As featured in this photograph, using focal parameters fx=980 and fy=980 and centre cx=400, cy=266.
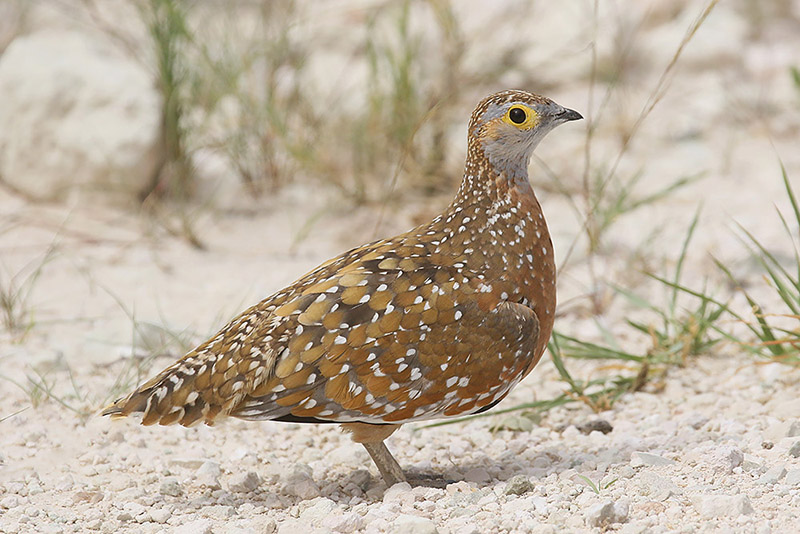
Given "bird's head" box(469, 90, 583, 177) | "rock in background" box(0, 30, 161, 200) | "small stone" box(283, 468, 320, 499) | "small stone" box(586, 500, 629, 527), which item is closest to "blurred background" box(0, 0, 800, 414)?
"rock in background" box(0, 30, 161, 200)

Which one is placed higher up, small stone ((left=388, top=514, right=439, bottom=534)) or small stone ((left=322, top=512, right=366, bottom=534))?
small stone ((left=322, top=512, right=366, bottom=534))

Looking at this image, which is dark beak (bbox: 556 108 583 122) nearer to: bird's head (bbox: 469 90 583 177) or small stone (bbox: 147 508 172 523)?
bird's head (bbox: 469 90 583 177)

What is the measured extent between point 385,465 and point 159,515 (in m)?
0.88

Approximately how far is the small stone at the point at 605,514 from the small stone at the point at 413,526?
20.0 inches

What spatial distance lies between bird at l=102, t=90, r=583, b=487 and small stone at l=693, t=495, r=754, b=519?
854mm

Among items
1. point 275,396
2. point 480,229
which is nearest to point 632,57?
point 480,229

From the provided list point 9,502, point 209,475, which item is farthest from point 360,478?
point 9,502

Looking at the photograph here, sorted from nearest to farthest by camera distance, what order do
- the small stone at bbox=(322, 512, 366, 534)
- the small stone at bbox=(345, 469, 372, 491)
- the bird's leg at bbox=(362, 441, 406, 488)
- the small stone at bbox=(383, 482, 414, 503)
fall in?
the small stone at bbox=(322, 512, 366, 534)
the small stone at bbox=(383, 482, 414, 503)
the bird's leg at bbox=(362, 441, 406, 488)
the small stone at bbox=(345, 469, 372, 491)

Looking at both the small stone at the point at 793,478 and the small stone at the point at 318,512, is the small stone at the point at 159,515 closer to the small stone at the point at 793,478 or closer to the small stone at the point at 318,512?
the small stone at the point at 318,512

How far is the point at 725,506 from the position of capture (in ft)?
10.4

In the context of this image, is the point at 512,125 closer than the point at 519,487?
No

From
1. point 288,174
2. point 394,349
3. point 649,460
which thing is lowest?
point 649,460

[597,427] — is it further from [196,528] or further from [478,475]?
[196,528]

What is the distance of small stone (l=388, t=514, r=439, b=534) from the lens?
3.18 m
